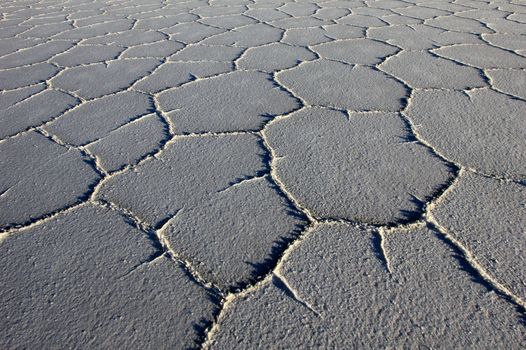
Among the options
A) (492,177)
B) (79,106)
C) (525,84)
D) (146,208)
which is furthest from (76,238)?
(525,84)

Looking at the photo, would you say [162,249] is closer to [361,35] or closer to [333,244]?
[333,244]

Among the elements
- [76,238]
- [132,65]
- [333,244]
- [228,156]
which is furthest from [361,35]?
[76,238]

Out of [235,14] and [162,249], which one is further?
[235,14]

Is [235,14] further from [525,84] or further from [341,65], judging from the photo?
[525,84]

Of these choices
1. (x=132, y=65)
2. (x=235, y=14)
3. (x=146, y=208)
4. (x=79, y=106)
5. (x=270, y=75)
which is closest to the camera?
(x=146, y=208)

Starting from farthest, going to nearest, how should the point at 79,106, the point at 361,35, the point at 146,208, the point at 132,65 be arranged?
the point at 361,35 < the point at 132,65 < the point at 79,106 < the point at 146,208

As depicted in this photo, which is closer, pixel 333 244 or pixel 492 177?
pixel 333 244
